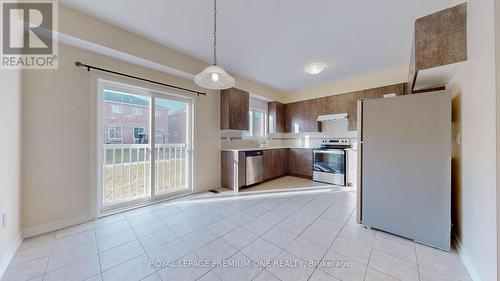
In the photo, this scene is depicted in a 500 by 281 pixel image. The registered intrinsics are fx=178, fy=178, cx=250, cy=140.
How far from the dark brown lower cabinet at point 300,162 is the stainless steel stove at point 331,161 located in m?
0.24

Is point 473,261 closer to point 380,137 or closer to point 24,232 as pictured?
point 380,137

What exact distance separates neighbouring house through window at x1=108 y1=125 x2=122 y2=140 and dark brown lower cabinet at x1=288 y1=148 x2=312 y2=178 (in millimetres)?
4189

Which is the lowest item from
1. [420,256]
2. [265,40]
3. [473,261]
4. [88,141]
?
[420,256]

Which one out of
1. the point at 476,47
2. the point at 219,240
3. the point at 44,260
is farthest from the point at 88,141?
the point at 476,47

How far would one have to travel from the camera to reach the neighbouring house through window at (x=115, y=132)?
2.70 meters

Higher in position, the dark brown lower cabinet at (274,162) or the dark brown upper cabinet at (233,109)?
the dark brown upper cabinet at (233,109)

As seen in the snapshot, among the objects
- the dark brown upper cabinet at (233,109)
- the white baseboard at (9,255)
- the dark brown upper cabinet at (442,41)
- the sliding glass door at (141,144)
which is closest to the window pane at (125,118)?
the sliding glass door at (141,144)

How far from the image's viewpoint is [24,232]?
6.43 feet

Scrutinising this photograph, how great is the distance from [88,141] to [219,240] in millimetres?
2203

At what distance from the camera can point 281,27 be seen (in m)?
2.42

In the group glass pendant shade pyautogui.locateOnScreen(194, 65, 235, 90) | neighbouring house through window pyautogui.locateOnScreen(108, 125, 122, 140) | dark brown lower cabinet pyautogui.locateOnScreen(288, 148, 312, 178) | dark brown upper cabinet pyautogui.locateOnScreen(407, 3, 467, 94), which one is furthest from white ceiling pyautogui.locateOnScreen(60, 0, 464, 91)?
dark brown lower cabinet pyautogui.locateOnScreen(288, 148, 312, 178)

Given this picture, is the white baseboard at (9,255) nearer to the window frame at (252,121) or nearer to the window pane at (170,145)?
the window pane at (170,145)

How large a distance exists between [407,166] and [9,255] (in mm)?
4069

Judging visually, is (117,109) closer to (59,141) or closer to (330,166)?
(59,141)
